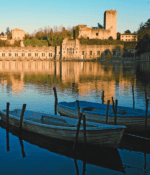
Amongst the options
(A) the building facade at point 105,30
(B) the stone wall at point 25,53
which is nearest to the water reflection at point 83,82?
(B) the stone wall at point 25,53

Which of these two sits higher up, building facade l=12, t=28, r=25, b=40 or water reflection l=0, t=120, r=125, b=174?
building facade l=12, t=28, r=25, b=40

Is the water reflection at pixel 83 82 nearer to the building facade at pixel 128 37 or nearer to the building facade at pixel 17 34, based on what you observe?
the building facade at pixel 128 37

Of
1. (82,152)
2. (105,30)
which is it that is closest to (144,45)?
(105,30)

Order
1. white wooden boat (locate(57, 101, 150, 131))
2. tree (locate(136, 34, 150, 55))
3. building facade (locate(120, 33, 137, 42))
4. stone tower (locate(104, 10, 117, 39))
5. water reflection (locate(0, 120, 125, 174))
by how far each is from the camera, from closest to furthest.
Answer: water reflection (locate(0, 120, 125, 174)) < white wooden boat (locate(57, 101, 150, 131)) < tree (locate(136, 34, 150, 55)) < stone tower (locate(104, 10, 117, 39)) < building facade (locate(120, 33, 137, 42))

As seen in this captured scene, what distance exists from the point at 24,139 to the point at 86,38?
401ft

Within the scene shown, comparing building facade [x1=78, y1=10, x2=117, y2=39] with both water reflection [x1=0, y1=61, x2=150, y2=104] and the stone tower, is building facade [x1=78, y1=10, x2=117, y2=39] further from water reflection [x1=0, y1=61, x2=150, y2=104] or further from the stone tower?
water reflection [x1=0, y1=61, x2=150, y2=104]

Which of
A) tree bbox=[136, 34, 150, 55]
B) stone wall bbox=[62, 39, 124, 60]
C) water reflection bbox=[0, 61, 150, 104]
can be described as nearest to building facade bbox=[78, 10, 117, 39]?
stone wall bbox=[62, 39, 124, 60]

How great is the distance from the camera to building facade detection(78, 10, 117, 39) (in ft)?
433

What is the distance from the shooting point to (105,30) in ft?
438

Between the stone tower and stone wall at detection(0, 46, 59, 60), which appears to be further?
the stone tower

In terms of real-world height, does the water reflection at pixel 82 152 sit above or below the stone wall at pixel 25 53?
below

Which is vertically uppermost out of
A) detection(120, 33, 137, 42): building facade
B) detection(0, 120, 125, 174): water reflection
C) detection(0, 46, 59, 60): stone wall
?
detection(120, 33, 137, 42): building facade

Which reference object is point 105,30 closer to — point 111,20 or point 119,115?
point 111,20

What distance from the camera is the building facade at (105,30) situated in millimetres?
131875
